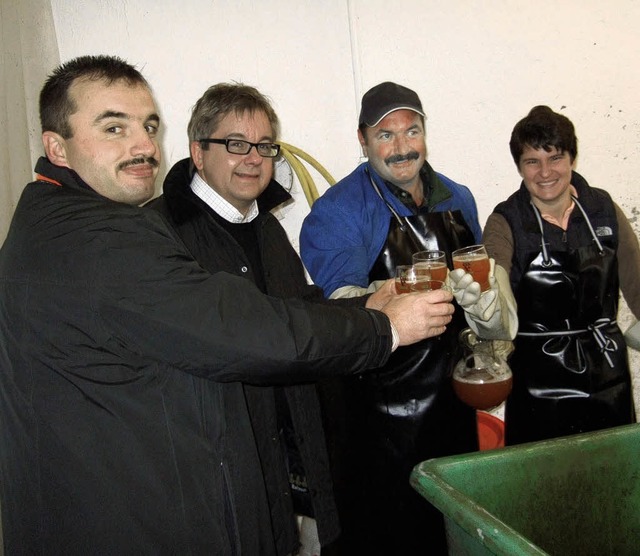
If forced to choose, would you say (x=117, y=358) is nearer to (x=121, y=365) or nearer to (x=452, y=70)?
(x=121, y=365)

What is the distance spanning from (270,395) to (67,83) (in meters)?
1.02

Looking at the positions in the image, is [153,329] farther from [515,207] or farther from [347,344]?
[515,207]

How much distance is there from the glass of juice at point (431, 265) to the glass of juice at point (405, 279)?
0.02 metres

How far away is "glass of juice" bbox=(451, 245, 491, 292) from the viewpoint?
1.96 m

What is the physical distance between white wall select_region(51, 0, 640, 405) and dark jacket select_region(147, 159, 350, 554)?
3.36ft

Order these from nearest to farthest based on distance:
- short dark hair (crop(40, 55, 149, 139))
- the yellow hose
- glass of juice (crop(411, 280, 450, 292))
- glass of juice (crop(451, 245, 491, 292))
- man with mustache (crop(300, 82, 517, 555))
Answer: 1. short dark hair (crop(40, 55, 149, 139))
2. glass of juice (crop(411, 280, 450, 292))
3. glass of juice (crop(451, 245, 491, 292))
4. man with mustache (crop(300, 82, 517, 555))
5. the yellow hose

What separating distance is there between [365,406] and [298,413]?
449mm

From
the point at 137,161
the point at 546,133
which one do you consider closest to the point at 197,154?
the point at 137,161

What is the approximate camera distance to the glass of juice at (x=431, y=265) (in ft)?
6.11

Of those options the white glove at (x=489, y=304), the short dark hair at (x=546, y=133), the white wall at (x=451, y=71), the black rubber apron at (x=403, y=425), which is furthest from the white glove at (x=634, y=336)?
the white wall at (x=451, y=71)

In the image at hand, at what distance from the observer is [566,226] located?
8.47 ft

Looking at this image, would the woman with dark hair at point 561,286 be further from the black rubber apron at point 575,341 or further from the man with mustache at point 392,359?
the man with mustache at point 392,359

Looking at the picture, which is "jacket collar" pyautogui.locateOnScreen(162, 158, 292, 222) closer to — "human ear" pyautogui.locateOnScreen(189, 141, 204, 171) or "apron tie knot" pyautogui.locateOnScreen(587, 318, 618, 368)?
"human ear" pyautogui.locateOnScreen(189, 141, 204, 171)

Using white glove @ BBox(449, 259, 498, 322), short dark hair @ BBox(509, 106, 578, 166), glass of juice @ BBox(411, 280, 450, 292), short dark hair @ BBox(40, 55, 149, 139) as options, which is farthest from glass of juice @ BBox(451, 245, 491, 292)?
short dark hair @ BBox(40, 55, 149, 139)
